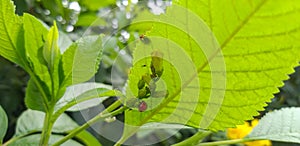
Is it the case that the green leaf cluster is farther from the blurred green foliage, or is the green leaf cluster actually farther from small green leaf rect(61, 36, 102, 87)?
the blurred green foliage

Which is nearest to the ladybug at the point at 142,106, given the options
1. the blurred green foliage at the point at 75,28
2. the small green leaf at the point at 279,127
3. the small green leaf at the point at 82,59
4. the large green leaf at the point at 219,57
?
the large green leaf at the point at 219,57

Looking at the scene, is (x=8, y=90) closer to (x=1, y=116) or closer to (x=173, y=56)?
(x=1, y=116)

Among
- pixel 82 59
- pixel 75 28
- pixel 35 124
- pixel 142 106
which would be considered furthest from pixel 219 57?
pixel 75 28

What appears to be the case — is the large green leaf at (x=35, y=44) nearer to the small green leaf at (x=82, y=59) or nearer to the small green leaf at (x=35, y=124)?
the small green leaf at (x=82, y=59)

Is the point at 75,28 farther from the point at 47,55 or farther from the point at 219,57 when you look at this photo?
the point at 219,57

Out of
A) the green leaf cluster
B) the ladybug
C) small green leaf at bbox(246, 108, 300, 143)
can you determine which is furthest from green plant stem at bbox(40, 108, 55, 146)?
small green leaf at bbox(246, 108, 300, 143)

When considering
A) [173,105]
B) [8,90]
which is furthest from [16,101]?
[173,105]
